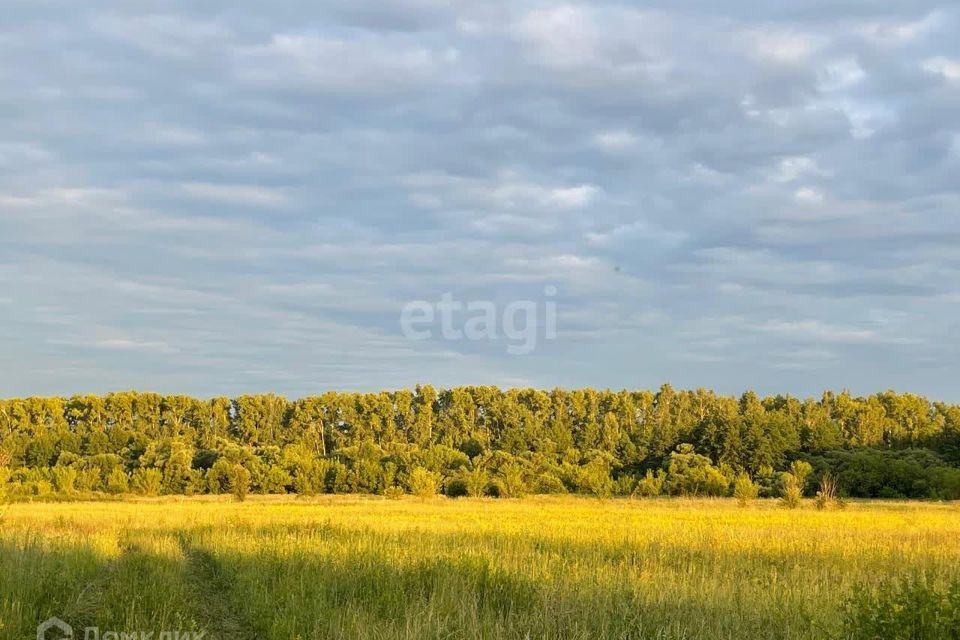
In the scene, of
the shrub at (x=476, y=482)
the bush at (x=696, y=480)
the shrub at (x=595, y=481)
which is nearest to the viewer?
the shrub at (x=476, y=482)

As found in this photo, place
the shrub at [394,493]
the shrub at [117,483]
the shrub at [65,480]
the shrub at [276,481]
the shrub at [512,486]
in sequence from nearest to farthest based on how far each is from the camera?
1. the shrub at [394,493]
2. the shrub at [65,480]
3. the shrub at [117,483]
4. the shrub at [512,486]
5. the shrub at [276,481]

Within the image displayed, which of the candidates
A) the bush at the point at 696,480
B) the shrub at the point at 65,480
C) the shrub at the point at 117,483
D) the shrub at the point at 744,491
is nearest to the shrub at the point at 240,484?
the shrub at the point at 117,483

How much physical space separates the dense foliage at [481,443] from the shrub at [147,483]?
103 mm

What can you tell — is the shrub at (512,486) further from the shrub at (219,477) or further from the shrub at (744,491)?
the shrub at (219,477)

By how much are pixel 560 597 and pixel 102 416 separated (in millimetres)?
83184

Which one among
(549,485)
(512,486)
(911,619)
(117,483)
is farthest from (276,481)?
(911,619)

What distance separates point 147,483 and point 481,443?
32.0 m

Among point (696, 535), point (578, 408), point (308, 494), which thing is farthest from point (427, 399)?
point (696, 535)

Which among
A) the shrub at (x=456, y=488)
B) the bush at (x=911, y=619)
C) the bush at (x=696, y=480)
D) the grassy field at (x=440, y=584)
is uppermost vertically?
the bush at (x=911, y=619)

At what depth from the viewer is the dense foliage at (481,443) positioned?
6141 cm

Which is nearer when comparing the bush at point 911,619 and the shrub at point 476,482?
the bush at point 911,619

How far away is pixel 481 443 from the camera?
8056cm

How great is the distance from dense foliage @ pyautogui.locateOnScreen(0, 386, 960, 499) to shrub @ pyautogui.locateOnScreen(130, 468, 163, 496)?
103 millimetres

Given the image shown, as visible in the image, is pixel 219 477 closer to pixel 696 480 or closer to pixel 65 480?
pixel 65 480
